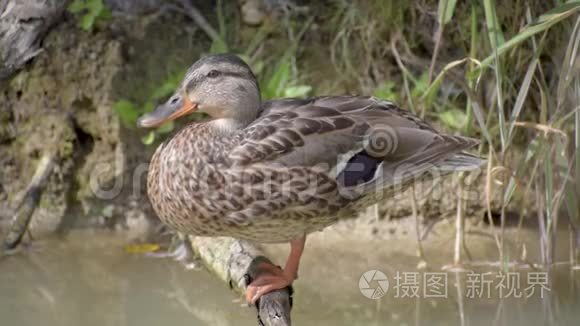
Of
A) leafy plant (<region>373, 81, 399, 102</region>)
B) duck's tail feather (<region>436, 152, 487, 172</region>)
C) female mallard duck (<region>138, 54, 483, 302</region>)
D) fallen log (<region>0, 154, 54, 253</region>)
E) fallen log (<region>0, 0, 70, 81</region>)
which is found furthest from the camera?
leafy plant (<region>373, 81, 399, 102</region>)

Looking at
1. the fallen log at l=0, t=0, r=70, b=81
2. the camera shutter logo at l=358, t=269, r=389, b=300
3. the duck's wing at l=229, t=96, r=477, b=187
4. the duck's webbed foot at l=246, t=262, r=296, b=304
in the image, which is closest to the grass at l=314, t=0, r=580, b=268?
the camera shutter logo at l=358, t=269, r=389, b=300

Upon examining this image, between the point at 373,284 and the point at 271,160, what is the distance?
1358mm

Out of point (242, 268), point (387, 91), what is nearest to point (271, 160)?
point (242, 268)

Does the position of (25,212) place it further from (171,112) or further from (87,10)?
(171,112)

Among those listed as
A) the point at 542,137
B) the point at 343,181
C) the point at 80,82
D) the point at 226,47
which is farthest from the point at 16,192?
the point at 542,137

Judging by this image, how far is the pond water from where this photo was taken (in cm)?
402

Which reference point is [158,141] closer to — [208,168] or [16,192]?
[16,192]

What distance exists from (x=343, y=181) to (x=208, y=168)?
460mm

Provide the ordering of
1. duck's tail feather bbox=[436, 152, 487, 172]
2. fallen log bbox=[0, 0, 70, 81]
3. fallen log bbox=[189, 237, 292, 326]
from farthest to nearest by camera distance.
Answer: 1. fallen log bbox=[0, 0, 70, 81]
2. duck's tail feather bbox=[436, 152, 487, 172]
3. fallen log bbox=[189, 237, 292, 326]

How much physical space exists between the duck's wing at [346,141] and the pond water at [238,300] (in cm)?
91

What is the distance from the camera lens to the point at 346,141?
3285 mm

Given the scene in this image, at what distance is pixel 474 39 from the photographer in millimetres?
4176

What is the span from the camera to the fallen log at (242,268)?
9.91ft

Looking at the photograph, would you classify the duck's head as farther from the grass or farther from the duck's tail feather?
the grass
